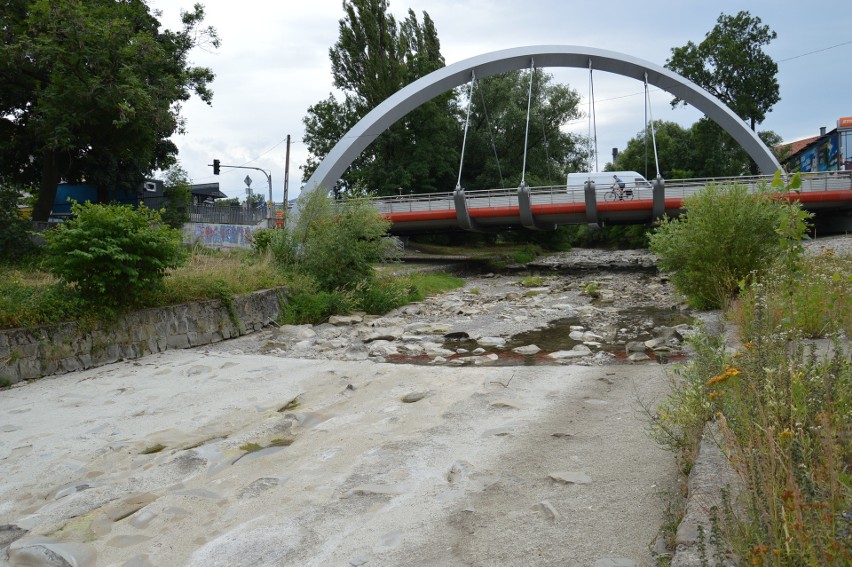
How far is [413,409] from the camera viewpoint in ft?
25.7

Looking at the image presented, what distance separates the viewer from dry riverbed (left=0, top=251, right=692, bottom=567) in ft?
14.4

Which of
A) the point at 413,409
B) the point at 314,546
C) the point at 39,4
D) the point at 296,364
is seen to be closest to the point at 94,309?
the point at 296,364

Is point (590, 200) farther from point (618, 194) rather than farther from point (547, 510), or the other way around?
point (547, 510)

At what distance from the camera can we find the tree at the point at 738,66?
47.0 metres

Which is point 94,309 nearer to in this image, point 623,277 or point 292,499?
point 292,499

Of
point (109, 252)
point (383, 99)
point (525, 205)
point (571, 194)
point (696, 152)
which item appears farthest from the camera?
point (696, 152)

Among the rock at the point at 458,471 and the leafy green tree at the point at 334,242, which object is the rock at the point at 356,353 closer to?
the leafy green tree at the point at 334,242

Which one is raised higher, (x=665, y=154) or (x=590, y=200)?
(x=665, y=154)

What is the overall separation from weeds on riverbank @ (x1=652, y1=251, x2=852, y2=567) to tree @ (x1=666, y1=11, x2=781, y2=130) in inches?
1891

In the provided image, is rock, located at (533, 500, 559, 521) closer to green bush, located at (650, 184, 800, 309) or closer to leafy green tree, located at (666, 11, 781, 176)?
green bush, located at (650, 184, 800, 309)

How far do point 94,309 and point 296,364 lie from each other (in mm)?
3823

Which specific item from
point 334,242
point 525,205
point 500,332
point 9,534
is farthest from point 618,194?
point 9,534

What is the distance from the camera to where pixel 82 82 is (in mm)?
20281

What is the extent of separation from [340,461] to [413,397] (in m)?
2.36
